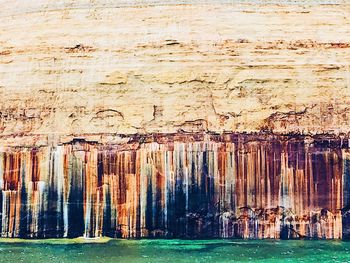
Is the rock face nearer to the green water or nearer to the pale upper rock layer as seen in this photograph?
the pale upper rock layer

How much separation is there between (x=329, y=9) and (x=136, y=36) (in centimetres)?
672

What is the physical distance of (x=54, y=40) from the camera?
2047 centimetres

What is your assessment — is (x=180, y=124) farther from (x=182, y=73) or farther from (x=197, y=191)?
(x=197, y=191)

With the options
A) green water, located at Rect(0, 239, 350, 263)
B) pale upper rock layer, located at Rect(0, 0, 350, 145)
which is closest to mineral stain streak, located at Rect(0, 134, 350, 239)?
green water, located at Rect(0, 239, 350, 263)

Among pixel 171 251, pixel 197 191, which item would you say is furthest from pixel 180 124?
pixel 171 251

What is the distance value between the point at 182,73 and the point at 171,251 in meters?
5.83

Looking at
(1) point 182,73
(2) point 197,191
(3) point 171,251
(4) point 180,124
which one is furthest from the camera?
(1) point 182,73

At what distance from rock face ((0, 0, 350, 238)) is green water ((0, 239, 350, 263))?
457 millimetres

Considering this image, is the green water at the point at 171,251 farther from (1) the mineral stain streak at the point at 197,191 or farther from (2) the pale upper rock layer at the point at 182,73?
(2) the pale upper rock layer at the point at 182,73

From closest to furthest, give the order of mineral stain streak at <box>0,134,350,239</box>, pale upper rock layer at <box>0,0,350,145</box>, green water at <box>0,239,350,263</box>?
green water at <box>0,239,350,263</box> < mineral stain streak at <box>0,134,350,239</box> < pale upper rock layer at <box>0,0,350,145</box>

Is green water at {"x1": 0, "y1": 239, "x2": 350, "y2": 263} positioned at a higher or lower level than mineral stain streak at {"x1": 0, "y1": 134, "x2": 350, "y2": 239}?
lower

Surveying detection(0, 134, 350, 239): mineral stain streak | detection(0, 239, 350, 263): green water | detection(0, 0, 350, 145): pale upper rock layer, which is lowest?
detection(0, 239, 350, 263): green water

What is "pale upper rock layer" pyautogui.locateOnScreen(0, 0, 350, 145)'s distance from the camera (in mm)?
18438

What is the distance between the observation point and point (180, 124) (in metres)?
18.4
